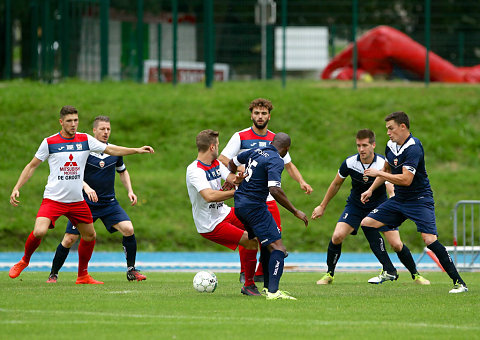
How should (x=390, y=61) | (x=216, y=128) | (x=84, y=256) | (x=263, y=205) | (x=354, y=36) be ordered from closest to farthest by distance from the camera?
(x=263, y=205) < (x=84, y=256) < (x=216, y=128) < (x=354, y=36) < (x=390, y=61)

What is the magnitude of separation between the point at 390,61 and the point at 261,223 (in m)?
18.7

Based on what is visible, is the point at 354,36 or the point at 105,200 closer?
the point at 105,200

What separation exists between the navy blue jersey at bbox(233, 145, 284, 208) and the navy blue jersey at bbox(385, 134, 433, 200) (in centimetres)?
184

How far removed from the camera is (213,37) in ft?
82.5

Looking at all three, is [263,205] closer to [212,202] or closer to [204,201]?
[212,202]

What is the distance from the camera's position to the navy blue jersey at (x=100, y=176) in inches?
469

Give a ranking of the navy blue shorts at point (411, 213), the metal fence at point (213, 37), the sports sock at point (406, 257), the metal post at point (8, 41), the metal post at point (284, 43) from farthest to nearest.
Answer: the metal post at point (8, 41)
the metal fence at point (213, 37)
the metal post at point (284, 43)
the sports sock at point (406, 257)
the navy blue shorts at point (411, 213)

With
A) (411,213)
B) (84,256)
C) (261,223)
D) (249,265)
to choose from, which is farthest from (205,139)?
(84,256)

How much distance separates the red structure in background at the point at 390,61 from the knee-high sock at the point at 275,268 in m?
17.7

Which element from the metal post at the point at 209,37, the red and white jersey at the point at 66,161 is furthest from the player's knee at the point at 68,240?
the metal post at the point at 209,37

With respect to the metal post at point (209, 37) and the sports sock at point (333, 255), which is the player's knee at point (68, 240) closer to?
the sports sock at point (333, 255)

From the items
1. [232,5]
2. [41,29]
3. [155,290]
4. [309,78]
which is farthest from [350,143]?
[155,290]

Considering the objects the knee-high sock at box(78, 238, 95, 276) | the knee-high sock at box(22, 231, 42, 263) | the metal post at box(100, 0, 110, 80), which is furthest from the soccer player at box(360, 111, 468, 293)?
the metal post at box(100, 0, 110, 80)

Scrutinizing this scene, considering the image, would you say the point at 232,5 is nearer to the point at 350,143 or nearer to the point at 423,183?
the point at 350,143
